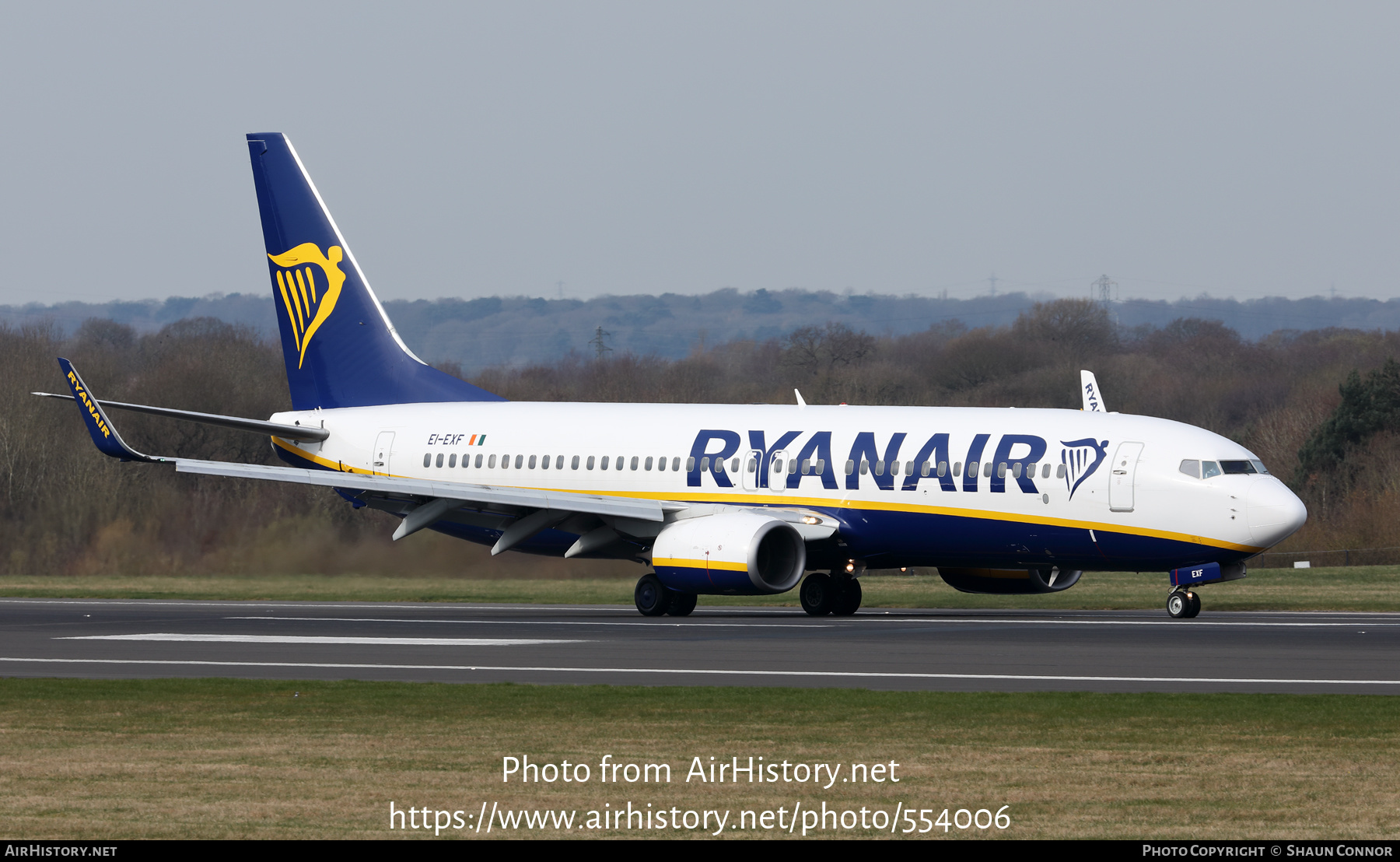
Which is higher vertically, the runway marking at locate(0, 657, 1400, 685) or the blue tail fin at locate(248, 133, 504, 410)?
the blue tail fin at locate(248, 133, 504, 410)

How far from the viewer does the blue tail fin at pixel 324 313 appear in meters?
42.0

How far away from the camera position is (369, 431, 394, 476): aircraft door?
4019 centimetres

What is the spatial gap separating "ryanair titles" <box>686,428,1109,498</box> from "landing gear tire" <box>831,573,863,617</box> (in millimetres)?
2171

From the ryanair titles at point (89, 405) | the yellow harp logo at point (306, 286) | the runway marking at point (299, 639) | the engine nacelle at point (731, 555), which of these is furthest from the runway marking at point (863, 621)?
the yellow harp logo at point (306, 286)

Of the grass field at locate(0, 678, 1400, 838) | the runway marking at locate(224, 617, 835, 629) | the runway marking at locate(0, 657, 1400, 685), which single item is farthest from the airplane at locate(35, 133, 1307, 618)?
the grass field at locate(0, 678, 1400, 838)

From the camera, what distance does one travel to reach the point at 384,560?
45.4 meters

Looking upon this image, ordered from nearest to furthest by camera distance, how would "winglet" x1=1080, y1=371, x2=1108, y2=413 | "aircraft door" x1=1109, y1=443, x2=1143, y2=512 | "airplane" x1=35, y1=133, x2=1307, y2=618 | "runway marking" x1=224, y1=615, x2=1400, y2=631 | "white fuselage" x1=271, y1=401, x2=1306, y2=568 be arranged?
"runway marking" x1=224, y1=615, x2=1400, y2=631 < "white fuselage" x1=271, y1=401, x2=1306, y2=568 < "aircraft door" x1=1109, y1=443, x2=1143, y2=512 < "airplane" x1=35, y1=133, x2=1307, y2=618 < "winglet" x1=1080, y1=371, x2=1108, y2=413

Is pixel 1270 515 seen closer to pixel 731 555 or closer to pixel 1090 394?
pixel 1090 394

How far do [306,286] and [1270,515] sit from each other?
22.0 meters

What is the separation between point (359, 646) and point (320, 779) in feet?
45.1

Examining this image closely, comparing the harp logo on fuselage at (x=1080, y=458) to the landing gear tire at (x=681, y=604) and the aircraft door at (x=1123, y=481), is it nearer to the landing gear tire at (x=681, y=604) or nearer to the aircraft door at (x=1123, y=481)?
the aircraft door at (x=1123, y=481)

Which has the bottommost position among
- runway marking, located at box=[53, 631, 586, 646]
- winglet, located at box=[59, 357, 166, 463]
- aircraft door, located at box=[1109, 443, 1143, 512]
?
runway marking, located at box=[53, 631, 586, 646]

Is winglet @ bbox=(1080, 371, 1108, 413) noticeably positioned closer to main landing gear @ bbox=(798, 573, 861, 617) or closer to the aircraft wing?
main landing gear @ bbox=(798, 573, 861, 617)
